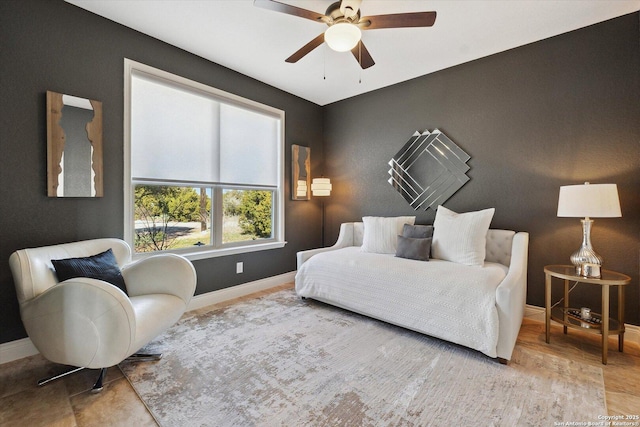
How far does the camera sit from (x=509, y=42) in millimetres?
2768

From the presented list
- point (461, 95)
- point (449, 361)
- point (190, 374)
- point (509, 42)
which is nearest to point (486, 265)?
point (449, 361)

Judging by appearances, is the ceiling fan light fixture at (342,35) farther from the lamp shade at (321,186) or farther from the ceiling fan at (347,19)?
the lamp shade at (321,186)

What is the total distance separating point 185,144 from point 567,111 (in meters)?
3.79

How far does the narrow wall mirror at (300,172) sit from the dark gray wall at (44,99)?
1666 millimetres

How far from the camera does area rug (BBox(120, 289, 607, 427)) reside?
1509 mm

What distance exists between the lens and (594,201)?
209cm

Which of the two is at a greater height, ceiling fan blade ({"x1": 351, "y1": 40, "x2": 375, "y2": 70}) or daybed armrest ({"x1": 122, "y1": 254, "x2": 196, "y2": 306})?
ceiling fan blade ({"x1": 351, "y1": 40, "x2": 375, "y2": 70})

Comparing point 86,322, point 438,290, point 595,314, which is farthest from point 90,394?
point 595,314

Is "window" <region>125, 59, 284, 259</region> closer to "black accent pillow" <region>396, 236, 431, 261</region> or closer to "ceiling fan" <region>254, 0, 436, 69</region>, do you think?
"ceiling fan" <region>254, 0, 436, 69</region>

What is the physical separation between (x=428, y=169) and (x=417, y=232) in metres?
0.90

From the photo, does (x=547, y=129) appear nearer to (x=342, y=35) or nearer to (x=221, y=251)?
(x=342, y=35)

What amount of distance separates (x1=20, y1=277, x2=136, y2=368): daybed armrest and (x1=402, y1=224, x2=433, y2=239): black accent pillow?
8.72 feet

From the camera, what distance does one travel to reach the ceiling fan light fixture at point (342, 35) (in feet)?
6.01

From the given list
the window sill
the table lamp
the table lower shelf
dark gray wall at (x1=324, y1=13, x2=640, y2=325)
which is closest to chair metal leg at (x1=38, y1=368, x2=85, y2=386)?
the window sill
